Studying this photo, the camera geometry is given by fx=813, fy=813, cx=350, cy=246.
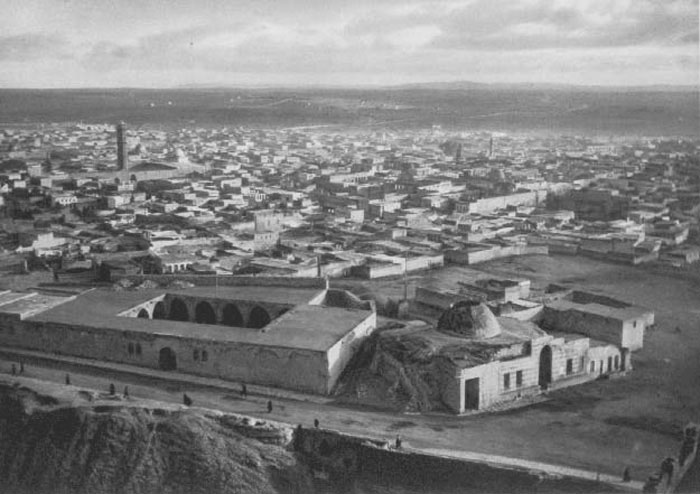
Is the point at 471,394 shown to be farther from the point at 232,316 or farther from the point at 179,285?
the point at 179,285

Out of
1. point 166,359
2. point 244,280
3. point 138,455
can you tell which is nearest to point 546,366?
point 166,359

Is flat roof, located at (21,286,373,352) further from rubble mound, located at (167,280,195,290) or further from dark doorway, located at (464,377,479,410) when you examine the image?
dark doorway, located at (464,377,479,410)

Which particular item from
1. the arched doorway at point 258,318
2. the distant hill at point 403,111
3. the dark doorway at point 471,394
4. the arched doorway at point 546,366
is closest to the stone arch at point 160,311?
the arched doorway at point 258,318

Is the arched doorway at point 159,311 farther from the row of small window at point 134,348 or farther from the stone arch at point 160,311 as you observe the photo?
the row of small window at point 134,348

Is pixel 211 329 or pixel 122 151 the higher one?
pixel 122 151

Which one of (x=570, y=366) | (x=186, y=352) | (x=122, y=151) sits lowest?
(x=570, y=366)

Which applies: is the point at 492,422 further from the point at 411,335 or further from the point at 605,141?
the point at 605,141
